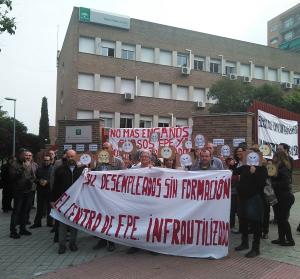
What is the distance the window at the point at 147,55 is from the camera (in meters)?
39.1

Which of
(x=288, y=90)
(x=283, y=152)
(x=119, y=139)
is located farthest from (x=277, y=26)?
(x=283, y=152)

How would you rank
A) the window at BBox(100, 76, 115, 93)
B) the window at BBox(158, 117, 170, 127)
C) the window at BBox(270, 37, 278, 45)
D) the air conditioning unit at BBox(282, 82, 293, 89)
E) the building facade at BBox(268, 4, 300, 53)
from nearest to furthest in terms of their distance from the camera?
the window at BBox(100, 76, 115, 93), the window at BBox(158, 117, 170, 127), the air conditioning unit at BBox(282, 82, 293, 89), the building facade at BBox(268, 4, 300, 53), the window at BBox(270, 37, 278, 45)

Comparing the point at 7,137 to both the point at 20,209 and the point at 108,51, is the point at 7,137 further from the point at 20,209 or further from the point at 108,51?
the point at 20,209

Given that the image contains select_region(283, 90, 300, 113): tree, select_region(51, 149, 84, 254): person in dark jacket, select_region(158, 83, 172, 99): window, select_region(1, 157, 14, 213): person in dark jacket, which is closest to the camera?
select_region(51, 149, 84, 254): person in dark jacket

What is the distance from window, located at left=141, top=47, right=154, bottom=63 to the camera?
39062mm

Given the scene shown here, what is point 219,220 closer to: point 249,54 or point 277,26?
point 249,54

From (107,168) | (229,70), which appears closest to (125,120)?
(229,70)

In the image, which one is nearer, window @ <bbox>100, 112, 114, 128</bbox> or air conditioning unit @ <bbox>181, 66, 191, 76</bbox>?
window @ <bbox>100, 112, 114, 128</bbox>

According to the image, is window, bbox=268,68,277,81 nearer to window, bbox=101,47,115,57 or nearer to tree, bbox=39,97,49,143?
window, bbox=101,47,115,57

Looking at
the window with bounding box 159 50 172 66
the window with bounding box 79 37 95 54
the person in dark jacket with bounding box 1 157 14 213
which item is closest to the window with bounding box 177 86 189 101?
the window with bounding box 159 50 172 66

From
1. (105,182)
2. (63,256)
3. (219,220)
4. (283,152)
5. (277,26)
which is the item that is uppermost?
(277,26)

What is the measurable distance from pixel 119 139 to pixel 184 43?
26.8 meters

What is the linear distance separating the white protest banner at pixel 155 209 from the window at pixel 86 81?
28.7 meters

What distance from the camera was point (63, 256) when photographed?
23.6 ft
